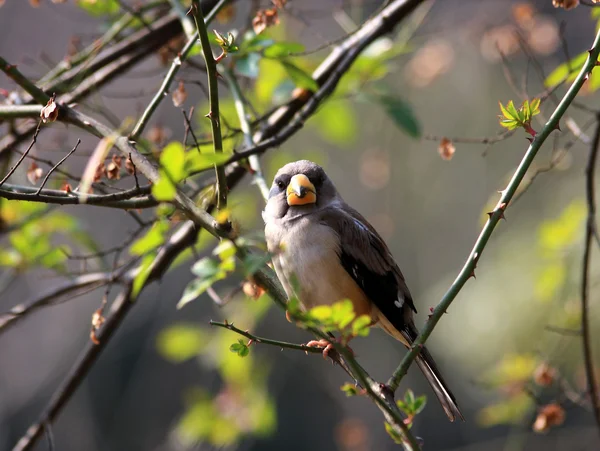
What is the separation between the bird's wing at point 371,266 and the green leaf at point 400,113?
55cm

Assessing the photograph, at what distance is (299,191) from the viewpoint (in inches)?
145

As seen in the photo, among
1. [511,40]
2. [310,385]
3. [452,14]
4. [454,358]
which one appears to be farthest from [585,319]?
[452,14]

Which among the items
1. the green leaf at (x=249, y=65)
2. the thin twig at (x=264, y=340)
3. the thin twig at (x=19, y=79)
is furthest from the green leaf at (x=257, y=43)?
the thin twig at (x=264, y=340)

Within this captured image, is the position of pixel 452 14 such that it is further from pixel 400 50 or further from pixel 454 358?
pixel 400 50

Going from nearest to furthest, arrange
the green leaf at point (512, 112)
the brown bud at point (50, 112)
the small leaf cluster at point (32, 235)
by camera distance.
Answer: the green leaf at point (512, 112) → the brown bud at point (50, 112) → the small leaf cluster at point (32, 235)

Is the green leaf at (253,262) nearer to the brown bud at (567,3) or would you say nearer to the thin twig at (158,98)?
the thin twig at (158,98)

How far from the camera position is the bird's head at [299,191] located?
374 centimetres

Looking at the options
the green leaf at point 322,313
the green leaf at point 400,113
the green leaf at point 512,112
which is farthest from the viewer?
the green leaf at point 400,113

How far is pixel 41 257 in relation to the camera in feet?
12.7

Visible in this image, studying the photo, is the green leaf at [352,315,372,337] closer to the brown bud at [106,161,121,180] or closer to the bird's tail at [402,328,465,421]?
the bird's tail at [402,328,465,421]

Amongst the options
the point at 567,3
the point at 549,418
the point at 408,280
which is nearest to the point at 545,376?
the point at 549,418

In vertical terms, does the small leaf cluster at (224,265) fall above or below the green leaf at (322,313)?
above

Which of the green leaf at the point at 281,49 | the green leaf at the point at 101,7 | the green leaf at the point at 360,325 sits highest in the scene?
the green leaf at the point at 101,7

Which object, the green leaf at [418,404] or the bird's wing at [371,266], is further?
the bird's wing at [371,266]
